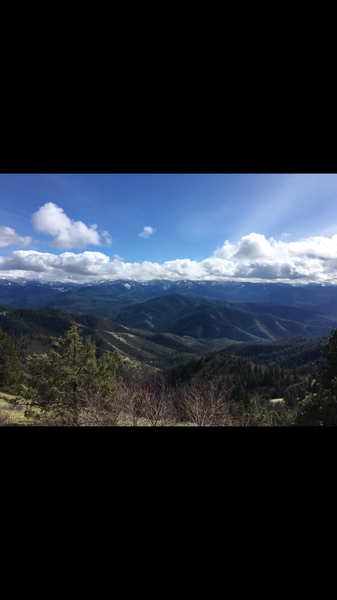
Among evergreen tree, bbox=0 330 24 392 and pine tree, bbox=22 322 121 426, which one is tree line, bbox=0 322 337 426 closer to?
pine tree, bbox=22 322 121 426

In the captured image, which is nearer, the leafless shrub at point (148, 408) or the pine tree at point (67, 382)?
the leafless shrub at point (148, 408)

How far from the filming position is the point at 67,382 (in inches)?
345

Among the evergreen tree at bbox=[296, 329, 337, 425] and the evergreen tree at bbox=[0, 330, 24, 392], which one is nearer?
the evergreen tree at bbox=[296, 329, 337, 425]

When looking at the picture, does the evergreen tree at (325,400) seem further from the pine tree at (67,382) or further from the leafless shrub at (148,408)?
the pine tree at (67,382)

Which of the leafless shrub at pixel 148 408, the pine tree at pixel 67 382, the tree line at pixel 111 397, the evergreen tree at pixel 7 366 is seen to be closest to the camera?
the leafless shrub at pixel 148 408

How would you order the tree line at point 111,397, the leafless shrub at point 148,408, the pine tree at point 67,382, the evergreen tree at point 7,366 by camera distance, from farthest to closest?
the evergreen tree at point 7,366 < the pine tree at point 67,382 < the tree line at point 111,397 < the leafless shrub at point 148,408

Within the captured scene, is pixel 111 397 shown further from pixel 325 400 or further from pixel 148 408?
pixel 325 400

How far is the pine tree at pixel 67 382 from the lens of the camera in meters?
8.23

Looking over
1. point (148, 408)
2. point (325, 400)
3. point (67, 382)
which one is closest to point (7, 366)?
point (67, 382)

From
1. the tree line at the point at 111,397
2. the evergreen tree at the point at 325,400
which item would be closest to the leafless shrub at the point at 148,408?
the tree line at the point at 111,397

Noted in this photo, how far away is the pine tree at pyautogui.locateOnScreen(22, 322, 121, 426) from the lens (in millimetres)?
8234

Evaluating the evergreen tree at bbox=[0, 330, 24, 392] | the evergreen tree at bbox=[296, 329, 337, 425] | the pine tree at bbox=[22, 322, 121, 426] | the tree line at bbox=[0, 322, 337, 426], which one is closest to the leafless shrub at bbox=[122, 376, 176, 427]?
the tree line at bbox=[0, 322, 337, 426]
